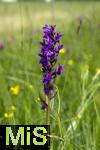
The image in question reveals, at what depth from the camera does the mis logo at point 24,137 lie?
1.53m

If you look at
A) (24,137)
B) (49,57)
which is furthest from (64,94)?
(49,57)

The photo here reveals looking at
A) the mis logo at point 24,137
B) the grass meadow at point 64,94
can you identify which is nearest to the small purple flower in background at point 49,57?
the grass meadow at point 64,94

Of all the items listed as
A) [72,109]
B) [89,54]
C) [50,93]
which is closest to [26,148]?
[50,93]

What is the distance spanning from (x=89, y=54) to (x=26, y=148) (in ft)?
8.75

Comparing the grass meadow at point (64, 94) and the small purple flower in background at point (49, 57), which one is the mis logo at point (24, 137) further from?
the small purple flower in background at point (49, 57)

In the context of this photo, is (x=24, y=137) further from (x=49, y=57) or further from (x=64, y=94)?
(x=64, y=94)

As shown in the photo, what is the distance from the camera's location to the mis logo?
1.53 meters

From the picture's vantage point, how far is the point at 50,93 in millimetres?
1268

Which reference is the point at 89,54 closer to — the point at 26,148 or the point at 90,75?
the point at 90,75

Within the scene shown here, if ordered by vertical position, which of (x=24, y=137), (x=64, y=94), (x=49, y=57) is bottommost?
(x=24, y=137)

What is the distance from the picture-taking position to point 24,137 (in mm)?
1639

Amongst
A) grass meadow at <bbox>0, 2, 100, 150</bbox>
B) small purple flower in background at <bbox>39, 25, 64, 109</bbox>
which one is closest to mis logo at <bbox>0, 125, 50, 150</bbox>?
grass meadow at <bbox>0, 2, 100, 150</bbox>

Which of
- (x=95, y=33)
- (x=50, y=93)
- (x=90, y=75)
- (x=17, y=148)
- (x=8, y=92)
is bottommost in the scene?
(x=17, y=148)

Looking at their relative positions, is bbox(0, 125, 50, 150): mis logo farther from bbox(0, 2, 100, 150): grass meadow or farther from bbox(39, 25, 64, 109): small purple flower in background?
bbox(39, 25, 64, 109): small purple flower in background
